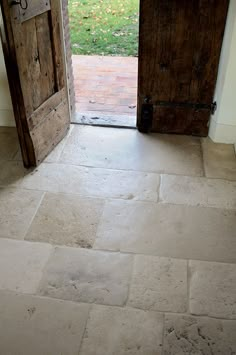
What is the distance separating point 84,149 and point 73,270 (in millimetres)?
1070

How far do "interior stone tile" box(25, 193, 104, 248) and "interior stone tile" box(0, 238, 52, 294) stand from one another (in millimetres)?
69

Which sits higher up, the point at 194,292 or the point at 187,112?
the point at 187,112

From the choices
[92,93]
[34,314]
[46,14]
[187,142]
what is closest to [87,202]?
[34,314]

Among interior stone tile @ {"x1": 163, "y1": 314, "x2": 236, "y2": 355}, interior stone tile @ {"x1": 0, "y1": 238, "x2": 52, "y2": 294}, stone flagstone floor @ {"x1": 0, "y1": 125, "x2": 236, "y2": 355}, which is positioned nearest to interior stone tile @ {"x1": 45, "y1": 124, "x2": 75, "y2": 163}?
stone flagstone floor @ {"x1": 0, "y1": 125, "x2": 236, "y2": 355}

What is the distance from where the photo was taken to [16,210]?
2.08 m

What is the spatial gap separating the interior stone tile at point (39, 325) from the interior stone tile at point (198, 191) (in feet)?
2.94

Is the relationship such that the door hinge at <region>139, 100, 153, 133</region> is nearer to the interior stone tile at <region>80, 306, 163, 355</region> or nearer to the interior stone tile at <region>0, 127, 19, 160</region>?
the interior stone tile at <region>0, 127, 19, 160</region>

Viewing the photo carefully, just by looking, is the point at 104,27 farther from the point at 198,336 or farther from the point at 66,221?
the point at 198,336

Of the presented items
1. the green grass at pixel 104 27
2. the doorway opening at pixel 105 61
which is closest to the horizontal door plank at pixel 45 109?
the doorway opening at pixel 105 61

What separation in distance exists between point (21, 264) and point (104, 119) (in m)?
1.52

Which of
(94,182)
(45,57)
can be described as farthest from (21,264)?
(45,57)

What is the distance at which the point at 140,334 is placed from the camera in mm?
1465

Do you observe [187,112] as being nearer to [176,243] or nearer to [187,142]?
[187,142]

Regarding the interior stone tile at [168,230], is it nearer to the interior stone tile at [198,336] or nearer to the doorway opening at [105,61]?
the interior stone tile at [198,336]
